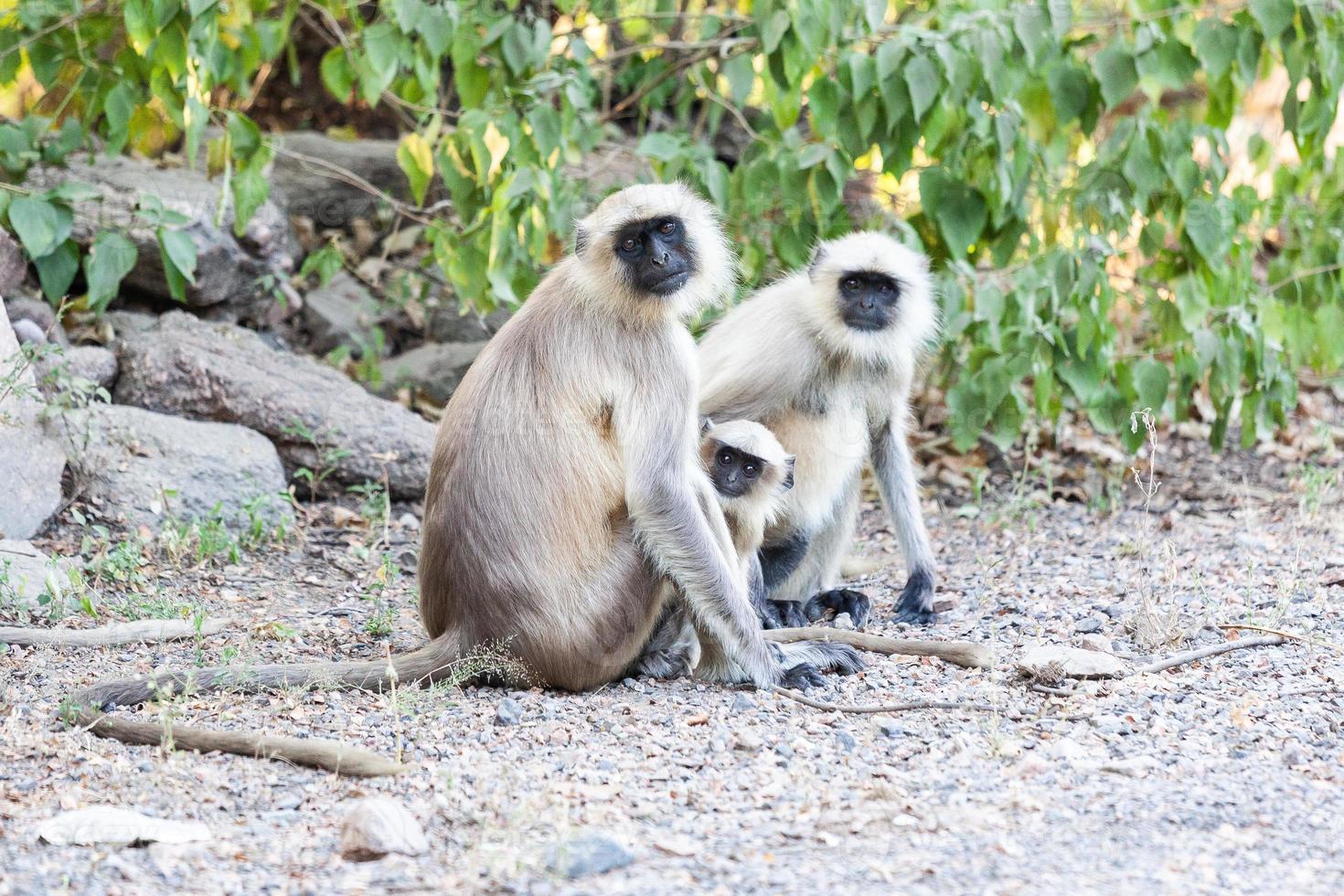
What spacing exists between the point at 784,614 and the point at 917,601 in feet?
1.38

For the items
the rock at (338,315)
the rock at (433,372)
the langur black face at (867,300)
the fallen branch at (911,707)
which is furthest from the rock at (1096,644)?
the rock at (338,315)

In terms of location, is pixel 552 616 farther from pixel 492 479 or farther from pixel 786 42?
pixel 786 42

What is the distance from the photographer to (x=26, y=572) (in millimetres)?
4121

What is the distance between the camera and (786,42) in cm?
482

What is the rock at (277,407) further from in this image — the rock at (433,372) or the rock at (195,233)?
the rock at (433,372)

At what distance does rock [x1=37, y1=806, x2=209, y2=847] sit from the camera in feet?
8.27

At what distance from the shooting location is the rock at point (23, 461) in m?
4.47

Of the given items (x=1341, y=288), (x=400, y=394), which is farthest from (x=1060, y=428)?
(x=400, y=394)

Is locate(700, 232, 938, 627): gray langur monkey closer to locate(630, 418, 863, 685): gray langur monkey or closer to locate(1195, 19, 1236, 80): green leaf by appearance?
locate(630, 418, 863, 685): gray langur monkey

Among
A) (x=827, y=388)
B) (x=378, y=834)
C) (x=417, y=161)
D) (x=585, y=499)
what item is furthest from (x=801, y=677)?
(x=417, y=161)

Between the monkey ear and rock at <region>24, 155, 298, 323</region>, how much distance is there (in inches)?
96.8

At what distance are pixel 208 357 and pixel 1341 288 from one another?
4363 millimetres

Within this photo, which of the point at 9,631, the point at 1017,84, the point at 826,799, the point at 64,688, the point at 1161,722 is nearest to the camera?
the point at 826,799

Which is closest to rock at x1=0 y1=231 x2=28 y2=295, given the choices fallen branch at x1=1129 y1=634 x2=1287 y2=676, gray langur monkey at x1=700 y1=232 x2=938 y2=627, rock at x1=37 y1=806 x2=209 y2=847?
gray langur monkey at x1=700 y1=232 x2=938 y2=627
